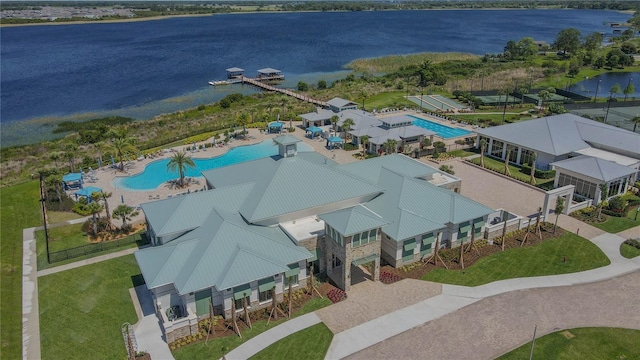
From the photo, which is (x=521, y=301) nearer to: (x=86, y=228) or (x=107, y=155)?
(x=86, y=228)

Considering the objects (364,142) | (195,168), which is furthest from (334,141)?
(195,168)

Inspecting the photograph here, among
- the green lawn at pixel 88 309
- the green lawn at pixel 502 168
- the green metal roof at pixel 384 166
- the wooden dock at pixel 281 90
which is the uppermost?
the green metal roof at pixel 384 166

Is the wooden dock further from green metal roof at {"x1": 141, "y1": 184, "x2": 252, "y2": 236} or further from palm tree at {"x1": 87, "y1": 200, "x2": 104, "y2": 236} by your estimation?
palm tree at {"x1": 87, "y1": 200, "x2": 104, "y2": 236}

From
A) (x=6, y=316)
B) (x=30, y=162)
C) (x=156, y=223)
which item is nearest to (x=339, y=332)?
(x=156, y=223)

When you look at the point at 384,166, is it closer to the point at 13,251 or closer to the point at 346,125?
the point at 346,125

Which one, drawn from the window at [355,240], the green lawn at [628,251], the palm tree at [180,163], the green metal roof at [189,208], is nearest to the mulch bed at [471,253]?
the window at [355,240]

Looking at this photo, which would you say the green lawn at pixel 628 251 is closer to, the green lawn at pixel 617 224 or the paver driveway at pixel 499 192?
the green lawn at pixel 617 224

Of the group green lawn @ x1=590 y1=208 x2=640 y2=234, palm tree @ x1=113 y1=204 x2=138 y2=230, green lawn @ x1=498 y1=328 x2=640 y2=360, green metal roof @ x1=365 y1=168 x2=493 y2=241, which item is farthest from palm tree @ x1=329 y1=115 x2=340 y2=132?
green lawn @ x1=498 y1=328 x2=640 y2=360
